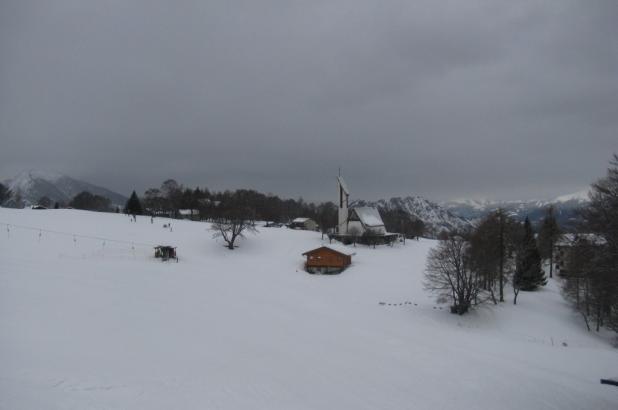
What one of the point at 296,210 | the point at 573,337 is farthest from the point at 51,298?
the point at 296,210

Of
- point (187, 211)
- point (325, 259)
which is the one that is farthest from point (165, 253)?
point (187, 211)

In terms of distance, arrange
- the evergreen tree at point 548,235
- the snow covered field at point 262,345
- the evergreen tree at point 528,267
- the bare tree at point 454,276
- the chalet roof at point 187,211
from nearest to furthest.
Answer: the snow covered field at point 262,345
the bare tree at point 454,276
the evergreen tree at point 528,267
the evergreen tree at point 548,235
the chalet roof at point 187,211

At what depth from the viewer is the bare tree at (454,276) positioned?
1129 inches

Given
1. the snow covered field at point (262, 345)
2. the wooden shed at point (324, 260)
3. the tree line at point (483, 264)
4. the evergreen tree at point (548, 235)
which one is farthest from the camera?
the evergreen tree at point (548, 235)

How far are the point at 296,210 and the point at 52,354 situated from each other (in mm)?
134836

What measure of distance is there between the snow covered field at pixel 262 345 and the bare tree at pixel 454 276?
139 centimetres

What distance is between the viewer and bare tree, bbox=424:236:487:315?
2869cm

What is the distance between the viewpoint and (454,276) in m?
30.5

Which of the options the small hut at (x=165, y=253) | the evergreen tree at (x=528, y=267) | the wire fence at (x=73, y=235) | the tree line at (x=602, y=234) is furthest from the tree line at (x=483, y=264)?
the wire fence at (x=73, y=235)

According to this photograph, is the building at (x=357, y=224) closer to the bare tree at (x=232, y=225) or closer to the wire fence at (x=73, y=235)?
the bare tree at (x=232, y=225)

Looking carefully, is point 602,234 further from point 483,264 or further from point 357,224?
point 357,224

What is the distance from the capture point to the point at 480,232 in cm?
3597

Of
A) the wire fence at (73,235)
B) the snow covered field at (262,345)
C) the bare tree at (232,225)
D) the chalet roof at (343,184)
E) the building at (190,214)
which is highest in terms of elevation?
the chalet roof at (343,184)

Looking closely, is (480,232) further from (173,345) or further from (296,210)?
(296,210)
